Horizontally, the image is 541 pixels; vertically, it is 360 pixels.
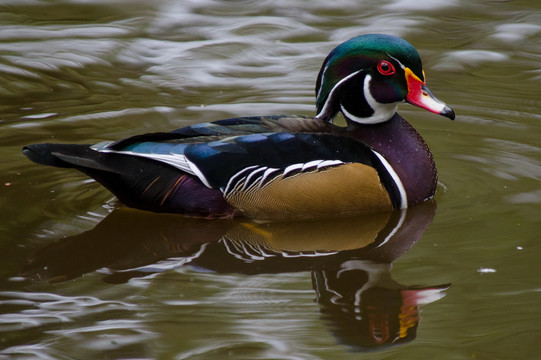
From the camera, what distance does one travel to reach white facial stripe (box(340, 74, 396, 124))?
6383 millimetres

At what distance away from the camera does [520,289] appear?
4895 millimetres

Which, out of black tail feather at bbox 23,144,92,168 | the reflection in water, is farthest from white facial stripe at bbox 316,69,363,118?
black tail feather at bbox 23,144,92,168

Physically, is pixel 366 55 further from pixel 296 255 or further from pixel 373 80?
pixel 296 255

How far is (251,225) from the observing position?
20.0 ft

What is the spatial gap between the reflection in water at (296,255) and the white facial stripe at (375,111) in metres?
0.71

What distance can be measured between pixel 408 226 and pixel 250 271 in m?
1.30

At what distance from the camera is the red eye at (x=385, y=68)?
6.25 metres

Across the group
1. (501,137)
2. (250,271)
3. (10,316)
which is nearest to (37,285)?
(10,316)

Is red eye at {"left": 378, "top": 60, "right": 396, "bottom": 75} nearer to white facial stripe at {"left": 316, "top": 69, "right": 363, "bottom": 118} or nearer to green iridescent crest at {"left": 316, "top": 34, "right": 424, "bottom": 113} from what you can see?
green iridescent crest at {"left": 316, "top": 34, "right": 424, "bottom": 113}

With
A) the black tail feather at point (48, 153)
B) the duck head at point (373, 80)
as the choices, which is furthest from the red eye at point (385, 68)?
the black tail feather at point (48, 153)

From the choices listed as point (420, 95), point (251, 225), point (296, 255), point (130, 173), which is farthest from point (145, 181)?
point (420, 95)

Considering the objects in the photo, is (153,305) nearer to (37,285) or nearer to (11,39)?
(37,285)

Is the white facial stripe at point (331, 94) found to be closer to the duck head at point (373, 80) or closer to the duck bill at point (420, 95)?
the duck head at point (373, 80)

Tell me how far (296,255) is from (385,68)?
1585 mm
